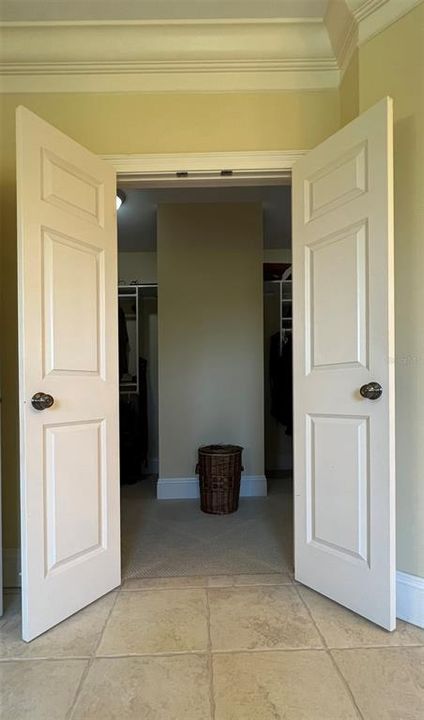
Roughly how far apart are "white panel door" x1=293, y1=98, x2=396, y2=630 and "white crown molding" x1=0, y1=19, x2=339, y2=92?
0.54 m

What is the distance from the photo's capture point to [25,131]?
1623mm

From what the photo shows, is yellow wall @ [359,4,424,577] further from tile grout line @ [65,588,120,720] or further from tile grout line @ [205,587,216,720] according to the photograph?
tile grout line @ [65,588,120,720]

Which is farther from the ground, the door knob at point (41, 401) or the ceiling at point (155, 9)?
the ceiling at point (155, 9)

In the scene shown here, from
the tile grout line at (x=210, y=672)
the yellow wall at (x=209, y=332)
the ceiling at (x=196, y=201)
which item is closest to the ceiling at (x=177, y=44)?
the ceiling at (x=196, y=201)

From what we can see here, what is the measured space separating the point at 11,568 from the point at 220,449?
5.63 ft

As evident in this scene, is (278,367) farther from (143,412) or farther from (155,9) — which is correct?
(155,9)

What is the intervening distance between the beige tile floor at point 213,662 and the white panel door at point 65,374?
186 millimetres

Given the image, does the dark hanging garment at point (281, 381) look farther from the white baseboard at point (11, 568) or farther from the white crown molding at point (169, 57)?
the white baseboard at point (11, 568)

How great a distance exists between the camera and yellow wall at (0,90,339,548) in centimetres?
211

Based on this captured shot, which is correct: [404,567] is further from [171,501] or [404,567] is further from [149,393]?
[149,393]

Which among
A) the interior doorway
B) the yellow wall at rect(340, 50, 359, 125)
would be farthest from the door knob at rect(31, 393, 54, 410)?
the yellow wall at rect(340, 50, 359, 125)

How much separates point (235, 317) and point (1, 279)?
2009mm

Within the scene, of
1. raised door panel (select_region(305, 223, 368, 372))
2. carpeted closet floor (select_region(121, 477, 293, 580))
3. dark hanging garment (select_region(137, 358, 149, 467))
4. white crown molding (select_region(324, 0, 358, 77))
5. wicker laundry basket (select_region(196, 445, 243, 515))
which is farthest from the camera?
dark hanging garment (select_region(137, 358, 149, 467))

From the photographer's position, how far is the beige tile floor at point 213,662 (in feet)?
4.21
